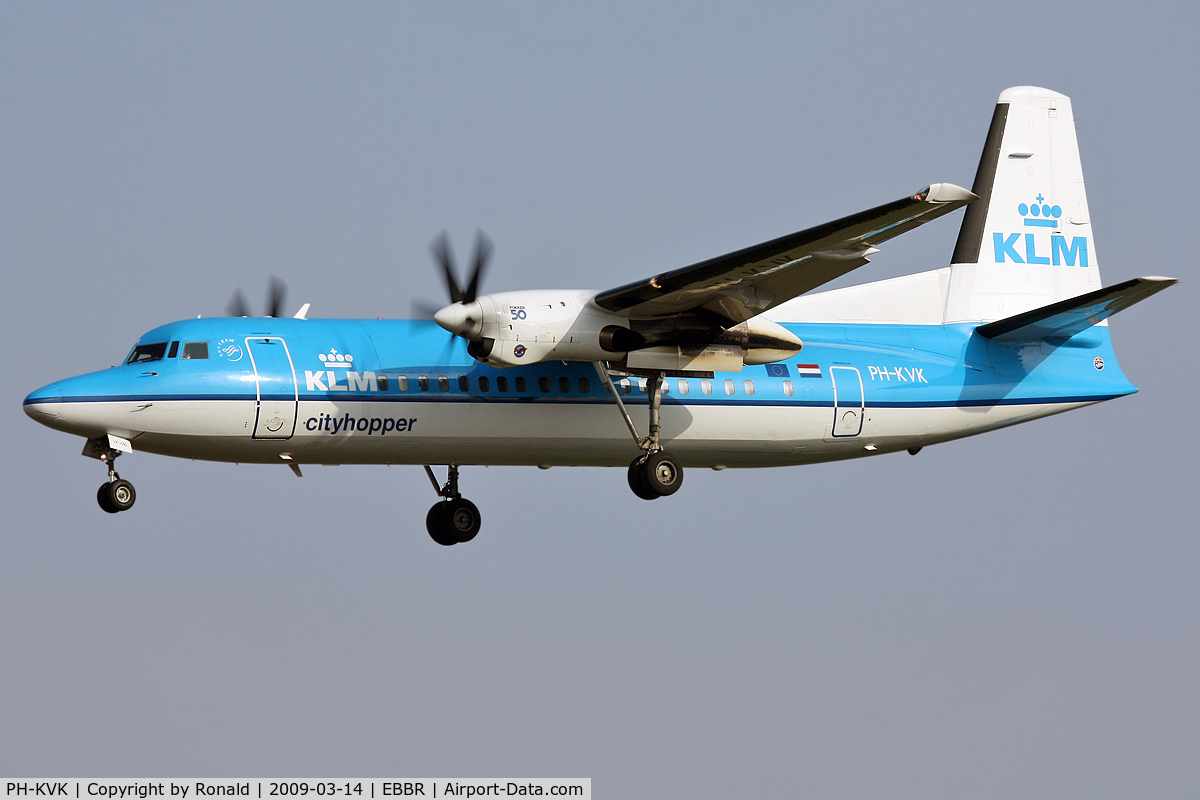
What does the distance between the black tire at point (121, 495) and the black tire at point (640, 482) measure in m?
6.04

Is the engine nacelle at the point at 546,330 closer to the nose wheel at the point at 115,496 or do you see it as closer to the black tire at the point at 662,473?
the black tire at the point at 662,473

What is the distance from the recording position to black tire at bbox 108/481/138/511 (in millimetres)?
17547

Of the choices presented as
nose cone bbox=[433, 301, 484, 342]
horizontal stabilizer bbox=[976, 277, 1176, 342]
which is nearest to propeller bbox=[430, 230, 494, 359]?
nose cone bbox=[433, 301, 484, 342]

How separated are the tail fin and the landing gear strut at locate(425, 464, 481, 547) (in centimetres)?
808

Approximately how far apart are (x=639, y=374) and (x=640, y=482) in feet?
4.48

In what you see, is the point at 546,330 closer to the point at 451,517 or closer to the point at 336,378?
the point at 336,378

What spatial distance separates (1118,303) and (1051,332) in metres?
1.87

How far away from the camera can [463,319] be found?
1739 centimetres

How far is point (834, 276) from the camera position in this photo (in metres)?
17.8

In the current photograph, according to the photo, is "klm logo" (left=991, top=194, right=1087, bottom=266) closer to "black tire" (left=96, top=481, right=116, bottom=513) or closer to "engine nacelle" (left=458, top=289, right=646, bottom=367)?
"engine nacelle" (left=458, top=289, right=646, bottom=367)

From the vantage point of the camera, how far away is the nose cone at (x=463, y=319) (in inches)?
684

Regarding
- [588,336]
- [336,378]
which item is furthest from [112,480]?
[588,336]

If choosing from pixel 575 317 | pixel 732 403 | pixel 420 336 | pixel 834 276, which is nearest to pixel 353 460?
pixel 420 336

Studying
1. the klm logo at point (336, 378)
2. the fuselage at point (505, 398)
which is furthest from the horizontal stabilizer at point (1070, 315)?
the klm logo at point (336, 378)
